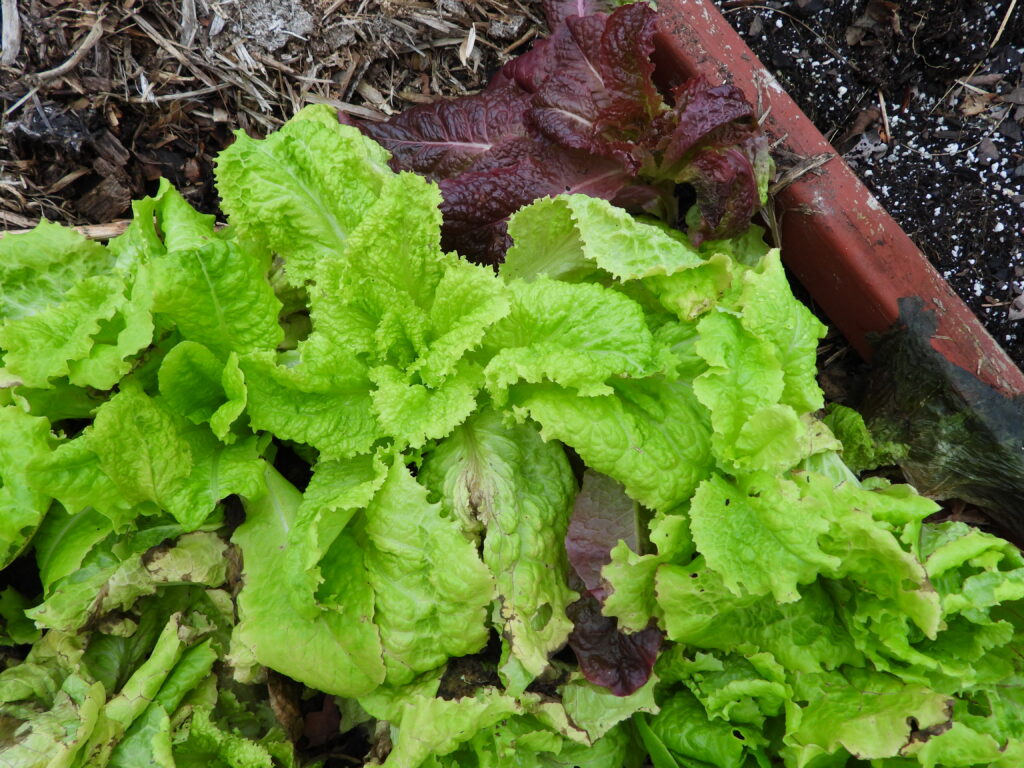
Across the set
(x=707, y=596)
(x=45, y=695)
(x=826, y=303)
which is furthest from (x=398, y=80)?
(x=45, y=695)

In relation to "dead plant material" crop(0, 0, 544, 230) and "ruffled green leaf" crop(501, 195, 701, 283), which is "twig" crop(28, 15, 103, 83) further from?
"ruffled green leaf" crop(501, 195, 701, 283)

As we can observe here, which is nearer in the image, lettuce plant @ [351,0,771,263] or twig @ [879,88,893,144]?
lettuce plant @ [351,0,771,263]

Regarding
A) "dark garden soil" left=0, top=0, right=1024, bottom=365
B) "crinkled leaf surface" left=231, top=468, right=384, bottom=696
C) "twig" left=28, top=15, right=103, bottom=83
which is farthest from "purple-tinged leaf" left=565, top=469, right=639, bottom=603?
"twig" left=28, top=15, right=103, bottom=83

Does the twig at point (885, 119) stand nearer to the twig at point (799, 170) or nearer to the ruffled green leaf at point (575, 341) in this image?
the twig at point (799, 170)

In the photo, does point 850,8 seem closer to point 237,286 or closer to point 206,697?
point 237,286

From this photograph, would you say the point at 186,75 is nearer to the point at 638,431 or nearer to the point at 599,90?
the point at 599,90
